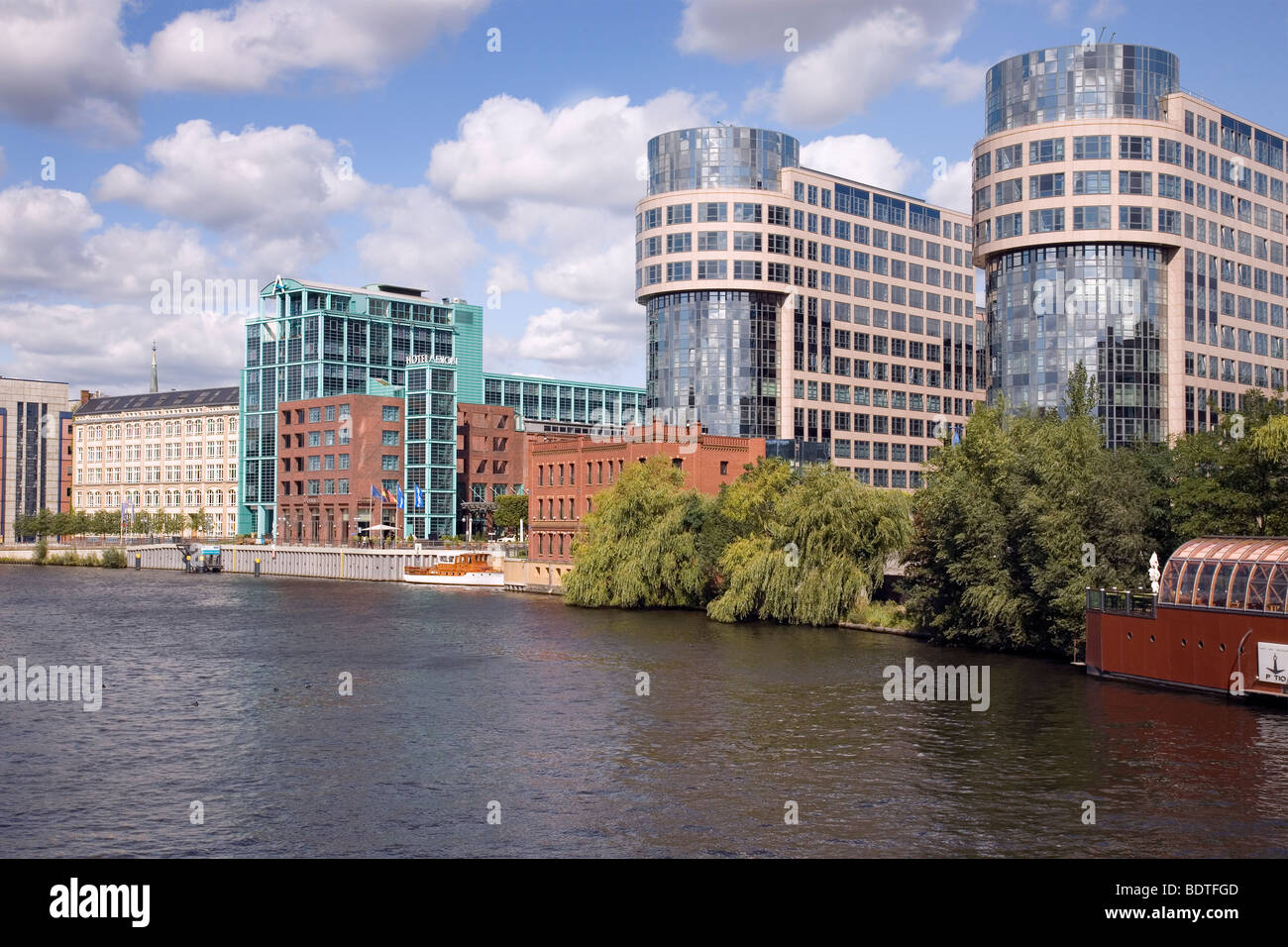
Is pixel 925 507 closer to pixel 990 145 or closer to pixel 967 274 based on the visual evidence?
pixel 990 145

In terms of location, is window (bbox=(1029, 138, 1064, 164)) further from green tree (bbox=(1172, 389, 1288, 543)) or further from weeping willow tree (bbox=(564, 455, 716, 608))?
green tree (bbox=(1172, 389, 1288, 543))

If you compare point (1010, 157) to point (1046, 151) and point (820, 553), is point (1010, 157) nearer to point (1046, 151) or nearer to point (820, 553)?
point (1046, 151)

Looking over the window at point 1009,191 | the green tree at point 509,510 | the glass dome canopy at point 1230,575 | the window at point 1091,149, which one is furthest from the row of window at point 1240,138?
the green tree at point 509,510

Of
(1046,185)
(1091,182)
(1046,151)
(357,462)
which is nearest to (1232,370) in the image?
(1091,182)

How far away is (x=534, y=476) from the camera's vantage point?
13538 cm

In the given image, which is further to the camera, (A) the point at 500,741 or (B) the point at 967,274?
(B) the point at 967,274

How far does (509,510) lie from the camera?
179250 millimetres

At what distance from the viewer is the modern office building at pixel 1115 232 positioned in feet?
398

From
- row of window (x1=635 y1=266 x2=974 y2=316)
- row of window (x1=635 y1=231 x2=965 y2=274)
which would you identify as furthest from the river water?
row of window (x1=635 y1=231 x2=965 y2=274)

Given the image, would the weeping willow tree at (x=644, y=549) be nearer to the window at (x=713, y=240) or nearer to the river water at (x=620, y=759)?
the river water at (x=620, y=759)

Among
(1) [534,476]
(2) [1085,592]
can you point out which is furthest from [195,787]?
(1) [534,476]

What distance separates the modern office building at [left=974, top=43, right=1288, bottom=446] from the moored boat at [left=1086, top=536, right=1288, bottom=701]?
223ft
